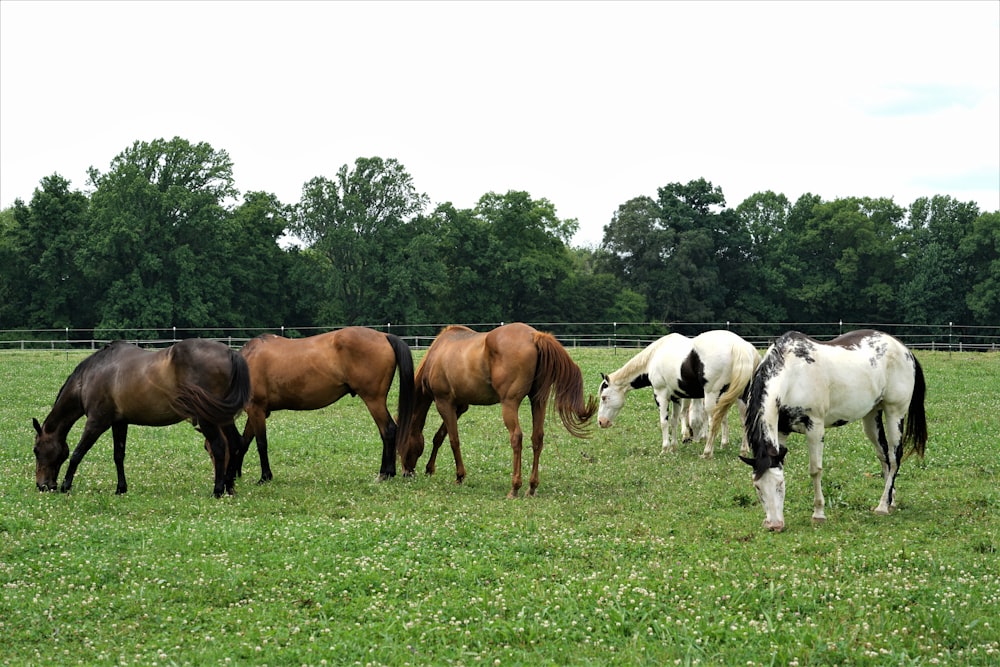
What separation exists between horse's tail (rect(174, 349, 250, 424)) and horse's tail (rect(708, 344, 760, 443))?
6.39 meters

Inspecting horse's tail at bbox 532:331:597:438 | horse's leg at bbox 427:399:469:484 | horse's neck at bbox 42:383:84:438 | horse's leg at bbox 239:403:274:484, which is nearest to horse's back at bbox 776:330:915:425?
horse's tail at bbox 532:331:597:438

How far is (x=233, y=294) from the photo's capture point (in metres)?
55.9

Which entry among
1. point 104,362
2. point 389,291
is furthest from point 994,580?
point 389,291

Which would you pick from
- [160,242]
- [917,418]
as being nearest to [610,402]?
[917,418]

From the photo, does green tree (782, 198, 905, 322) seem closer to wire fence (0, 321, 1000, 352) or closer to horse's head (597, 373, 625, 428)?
wire fence (0, 321, 1000, 352)

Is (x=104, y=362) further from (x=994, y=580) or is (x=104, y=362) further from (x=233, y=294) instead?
(x=233, y=294)

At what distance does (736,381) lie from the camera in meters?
13.2

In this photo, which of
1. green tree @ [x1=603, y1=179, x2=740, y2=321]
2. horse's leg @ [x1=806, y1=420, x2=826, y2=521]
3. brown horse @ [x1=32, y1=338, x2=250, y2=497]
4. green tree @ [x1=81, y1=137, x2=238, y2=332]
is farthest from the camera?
green tree @ [x1=603, y1=179, x2=740, y2=321]

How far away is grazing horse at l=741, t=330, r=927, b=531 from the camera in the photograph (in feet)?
30.2

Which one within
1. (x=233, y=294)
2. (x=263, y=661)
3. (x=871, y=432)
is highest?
(x=233, y=294)

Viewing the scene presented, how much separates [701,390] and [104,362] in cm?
944

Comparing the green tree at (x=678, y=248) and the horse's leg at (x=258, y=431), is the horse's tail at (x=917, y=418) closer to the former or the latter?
the horse's leg at (x=258, y=431)

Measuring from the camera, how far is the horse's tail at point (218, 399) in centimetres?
1083

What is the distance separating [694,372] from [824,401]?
17.2 feet
